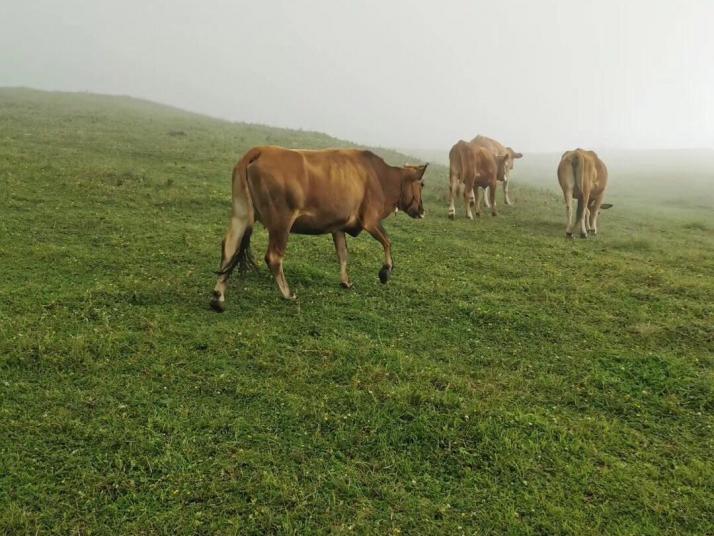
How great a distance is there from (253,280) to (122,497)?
569 cm

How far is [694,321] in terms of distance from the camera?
369 inches

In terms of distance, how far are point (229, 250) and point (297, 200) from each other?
1477 millimetres

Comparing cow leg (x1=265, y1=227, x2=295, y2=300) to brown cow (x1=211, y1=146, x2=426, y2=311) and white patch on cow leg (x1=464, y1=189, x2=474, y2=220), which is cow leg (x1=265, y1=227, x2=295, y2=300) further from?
white patch on cow leg (x1=464, y1=189, x2=474, y2=220)

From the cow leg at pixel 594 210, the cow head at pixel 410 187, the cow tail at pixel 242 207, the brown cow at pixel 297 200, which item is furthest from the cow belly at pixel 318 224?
the cow leg at pixel 594 210

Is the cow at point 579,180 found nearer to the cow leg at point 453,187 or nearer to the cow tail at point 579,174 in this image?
the cow tail at point 579,174

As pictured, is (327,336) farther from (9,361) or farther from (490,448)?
(9,361)

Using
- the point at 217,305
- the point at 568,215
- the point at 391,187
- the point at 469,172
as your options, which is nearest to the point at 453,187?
the point at 469,172

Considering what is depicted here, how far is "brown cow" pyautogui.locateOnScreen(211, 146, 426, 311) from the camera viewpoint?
8594 millimetres

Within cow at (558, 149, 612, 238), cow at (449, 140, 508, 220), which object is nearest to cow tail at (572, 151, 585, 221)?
cow at (558, 149, 612, 238)

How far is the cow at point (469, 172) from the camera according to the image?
18297mm

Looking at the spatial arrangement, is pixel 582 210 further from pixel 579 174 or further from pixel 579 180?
pixel 579 174

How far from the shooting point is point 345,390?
677cm

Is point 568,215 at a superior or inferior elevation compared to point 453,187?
inferior

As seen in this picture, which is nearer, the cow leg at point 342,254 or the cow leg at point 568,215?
the cow leg at point 342,254
